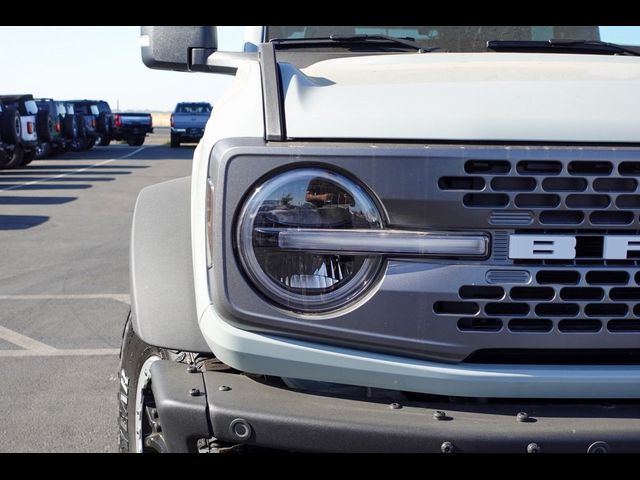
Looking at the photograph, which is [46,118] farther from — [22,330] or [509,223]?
[509,223]

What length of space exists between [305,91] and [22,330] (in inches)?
171

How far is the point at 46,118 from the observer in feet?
75.6

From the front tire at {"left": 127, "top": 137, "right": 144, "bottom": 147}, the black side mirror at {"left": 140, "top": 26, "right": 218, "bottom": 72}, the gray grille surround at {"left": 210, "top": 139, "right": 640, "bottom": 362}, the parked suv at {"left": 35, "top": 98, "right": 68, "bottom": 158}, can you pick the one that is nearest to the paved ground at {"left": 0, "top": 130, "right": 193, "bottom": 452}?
the black side mirror at {"left": 140, "top": 26, "right": 218, "bottom": 72}

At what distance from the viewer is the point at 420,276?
1.90 meters

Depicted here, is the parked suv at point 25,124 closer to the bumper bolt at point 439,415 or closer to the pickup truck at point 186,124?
the pickup truck at point 186,124

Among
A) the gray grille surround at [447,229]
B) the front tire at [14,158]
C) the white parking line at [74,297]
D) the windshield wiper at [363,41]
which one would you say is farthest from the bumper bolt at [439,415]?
the front tire at [14,158]

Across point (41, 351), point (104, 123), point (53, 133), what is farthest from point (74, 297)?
point (104, 123)

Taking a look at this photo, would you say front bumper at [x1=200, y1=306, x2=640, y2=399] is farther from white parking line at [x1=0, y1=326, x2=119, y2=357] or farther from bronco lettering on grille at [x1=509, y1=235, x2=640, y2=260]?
white parking line at [x1=0, y1=326, x2=119, y2=357]

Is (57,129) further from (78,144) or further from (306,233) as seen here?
(306,233)

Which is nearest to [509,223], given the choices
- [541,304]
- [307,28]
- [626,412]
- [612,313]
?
[541,304]

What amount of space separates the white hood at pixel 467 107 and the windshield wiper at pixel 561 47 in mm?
660

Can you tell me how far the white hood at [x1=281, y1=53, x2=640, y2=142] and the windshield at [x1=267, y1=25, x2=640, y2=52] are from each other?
881 millimetres

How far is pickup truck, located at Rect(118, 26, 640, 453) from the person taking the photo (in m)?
1.87
